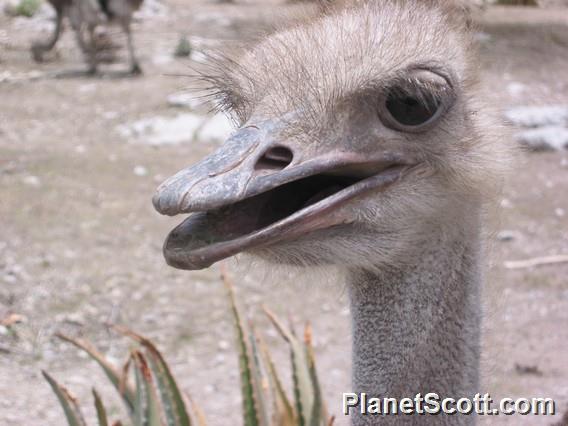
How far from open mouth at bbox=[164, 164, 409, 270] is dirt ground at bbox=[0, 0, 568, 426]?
0.87 feet

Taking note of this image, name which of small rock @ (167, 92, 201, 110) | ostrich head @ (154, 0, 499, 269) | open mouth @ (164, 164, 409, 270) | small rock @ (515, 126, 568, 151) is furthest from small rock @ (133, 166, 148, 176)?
open mouth @ (164, 164, 409, 270)

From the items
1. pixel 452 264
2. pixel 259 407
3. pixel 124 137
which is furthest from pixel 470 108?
pixel 124 137

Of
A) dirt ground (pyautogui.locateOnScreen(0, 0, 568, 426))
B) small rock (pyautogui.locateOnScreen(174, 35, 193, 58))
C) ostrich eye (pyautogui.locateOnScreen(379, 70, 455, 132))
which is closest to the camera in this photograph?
ostrich eye (pyautogui.locateOnScreen(379, 70, 455, 132))

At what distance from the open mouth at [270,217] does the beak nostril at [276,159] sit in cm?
6

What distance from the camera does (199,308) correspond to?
370 centimetres

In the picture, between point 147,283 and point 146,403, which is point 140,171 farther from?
point 146,403

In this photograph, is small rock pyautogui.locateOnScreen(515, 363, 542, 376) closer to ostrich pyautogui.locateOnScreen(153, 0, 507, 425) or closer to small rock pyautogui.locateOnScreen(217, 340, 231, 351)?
small rock pyautogui.locateOnScreen(217, 340, 231, 351)

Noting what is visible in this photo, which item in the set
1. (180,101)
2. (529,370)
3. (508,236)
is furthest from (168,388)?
(180,101)

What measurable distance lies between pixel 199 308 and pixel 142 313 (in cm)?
26

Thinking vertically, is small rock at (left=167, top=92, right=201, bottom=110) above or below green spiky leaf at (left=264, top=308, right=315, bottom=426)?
above

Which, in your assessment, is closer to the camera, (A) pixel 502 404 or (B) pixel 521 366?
(A) pixel 502 404

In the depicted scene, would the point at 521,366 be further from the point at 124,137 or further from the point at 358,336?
the point at 124,137

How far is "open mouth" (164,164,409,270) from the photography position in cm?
115

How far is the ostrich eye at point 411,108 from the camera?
1.32 meters
